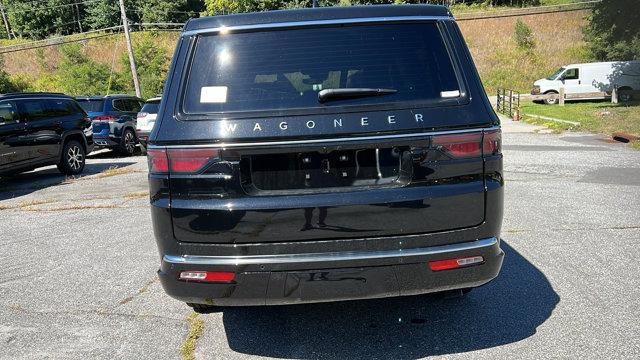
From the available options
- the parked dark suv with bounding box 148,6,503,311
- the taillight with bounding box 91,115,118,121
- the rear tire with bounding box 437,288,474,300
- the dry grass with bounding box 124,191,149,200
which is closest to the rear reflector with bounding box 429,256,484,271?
the parked dark suv with bounding box 148,6,503,311

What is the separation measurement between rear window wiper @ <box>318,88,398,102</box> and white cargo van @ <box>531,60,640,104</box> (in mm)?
26204

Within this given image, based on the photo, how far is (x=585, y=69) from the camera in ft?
85.1

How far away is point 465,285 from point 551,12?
49399 mm

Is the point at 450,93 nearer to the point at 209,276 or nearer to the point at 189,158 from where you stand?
the point at 189,158

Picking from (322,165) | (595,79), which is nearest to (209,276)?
(322,165)

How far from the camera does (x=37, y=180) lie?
37.0 feet

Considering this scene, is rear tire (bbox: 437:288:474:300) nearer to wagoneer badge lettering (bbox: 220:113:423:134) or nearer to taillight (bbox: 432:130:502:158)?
taillight (bbox: 432:130:502:158)

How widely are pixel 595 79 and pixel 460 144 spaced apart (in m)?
26.9

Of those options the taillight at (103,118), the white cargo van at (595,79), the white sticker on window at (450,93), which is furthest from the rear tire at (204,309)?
the white cargo van at (595,79)

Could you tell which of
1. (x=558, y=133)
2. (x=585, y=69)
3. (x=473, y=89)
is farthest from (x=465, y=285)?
(x=585, y=69)

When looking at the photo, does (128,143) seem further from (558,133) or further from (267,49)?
(267,49)

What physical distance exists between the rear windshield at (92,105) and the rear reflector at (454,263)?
14.1m

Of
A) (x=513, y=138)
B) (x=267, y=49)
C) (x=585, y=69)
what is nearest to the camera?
(x=267, y=49)

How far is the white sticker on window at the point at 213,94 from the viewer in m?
2.79
